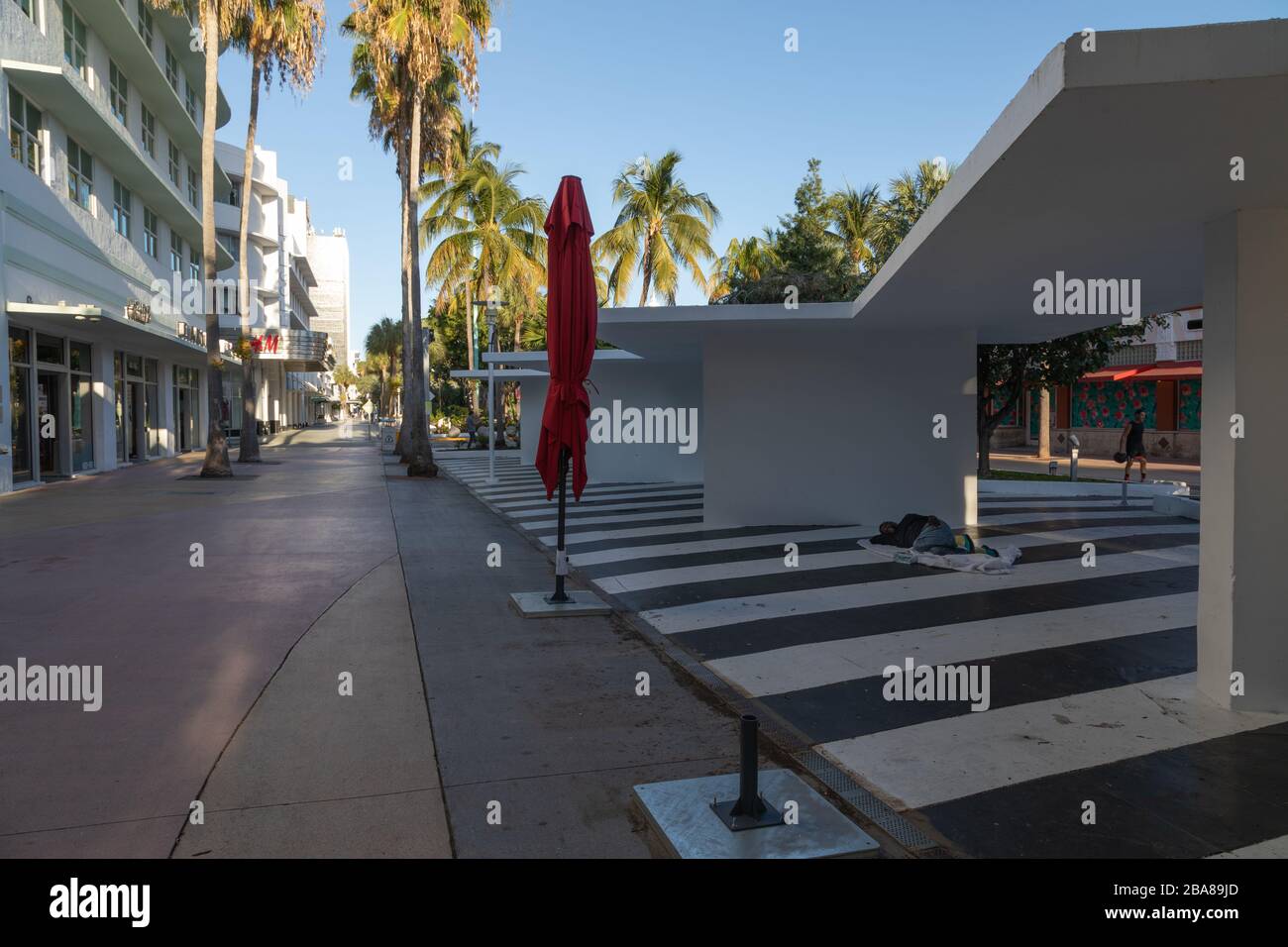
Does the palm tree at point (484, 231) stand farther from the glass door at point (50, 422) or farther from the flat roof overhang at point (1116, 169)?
the flat roof overhang at point (1116, 169)

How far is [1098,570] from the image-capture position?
9141mm

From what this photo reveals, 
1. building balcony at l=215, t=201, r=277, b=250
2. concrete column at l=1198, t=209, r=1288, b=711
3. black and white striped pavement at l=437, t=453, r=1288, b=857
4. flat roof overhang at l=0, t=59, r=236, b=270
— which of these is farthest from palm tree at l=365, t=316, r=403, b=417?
concrete column at l=1198, t=209, r=1288, b=711

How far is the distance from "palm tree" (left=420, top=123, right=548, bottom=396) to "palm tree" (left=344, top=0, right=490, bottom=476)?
26.6ft

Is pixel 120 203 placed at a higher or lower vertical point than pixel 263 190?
lower

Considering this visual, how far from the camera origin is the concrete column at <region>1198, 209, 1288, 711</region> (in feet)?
16.1

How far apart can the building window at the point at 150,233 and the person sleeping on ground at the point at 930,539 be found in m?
26.9

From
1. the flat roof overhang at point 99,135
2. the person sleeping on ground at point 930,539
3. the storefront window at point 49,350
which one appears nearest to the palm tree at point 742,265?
the flat roof overhang at point 99,135

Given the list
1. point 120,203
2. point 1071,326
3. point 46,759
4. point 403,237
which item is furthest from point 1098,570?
point 120,203

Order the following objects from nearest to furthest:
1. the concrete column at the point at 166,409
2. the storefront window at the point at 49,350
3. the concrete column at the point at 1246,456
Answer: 1. the concrete column at the point at 1246,456
2. the storefront window at the point at 49,350
3. the concrete column at the point at 166,409

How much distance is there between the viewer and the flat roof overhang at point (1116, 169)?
3.32m

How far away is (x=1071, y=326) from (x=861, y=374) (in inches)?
113

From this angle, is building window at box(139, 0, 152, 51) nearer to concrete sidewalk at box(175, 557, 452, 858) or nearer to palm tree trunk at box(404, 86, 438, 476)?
palm tree trunk at box(404, 86, 438, 476)

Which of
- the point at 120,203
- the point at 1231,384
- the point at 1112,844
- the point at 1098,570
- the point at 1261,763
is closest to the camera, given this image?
the point at 1112,844
